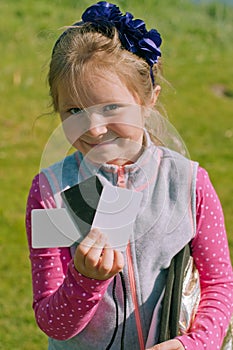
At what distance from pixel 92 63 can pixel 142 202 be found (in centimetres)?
31

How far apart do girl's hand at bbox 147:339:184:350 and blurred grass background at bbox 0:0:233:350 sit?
782 millimetres

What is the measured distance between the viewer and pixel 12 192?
14.1 ft

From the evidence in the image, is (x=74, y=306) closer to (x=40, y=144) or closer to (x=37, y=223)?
(x=37, y=223)

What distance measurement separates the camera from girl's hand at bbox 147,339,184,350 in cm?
145

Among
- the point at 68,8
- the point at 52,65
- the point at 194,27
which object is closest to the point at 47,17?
the point at 68,8

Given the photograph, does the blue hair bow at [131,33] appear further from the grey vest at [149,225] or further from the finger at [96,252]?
the finger at [96,252]

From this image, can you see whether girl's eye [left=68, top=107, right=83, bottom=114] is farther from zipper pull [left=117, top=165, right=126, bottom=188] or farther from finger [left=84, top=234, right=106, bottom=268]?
finger [left=84, top=234, right=106, bottom=268]

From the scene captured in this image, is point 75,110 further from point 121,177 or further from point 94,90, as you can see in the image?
point 121,177

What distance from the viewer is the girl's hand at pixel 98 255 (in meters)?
1.26

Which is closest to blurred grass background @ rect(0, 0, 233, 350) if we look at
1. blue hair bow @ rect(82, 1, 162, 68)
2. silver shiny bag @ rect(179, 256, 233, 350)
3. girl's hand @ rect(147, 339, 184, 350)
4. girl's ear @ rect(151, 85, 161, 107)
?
blue hair bow @ rect(82, 1, 162, 68)

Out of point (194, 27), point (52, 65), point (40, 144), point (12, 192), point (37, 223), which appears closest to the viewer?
point (37, 223)

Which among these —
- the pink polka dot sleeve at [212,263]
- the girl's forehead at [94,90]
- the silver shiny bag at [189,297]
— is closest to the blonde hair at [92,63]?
the girl's forehead at [94,90]

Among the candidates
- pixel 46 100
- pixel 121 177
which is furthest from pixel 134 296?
pixel 46 100

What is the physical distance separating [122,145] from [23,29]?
5.69 m
